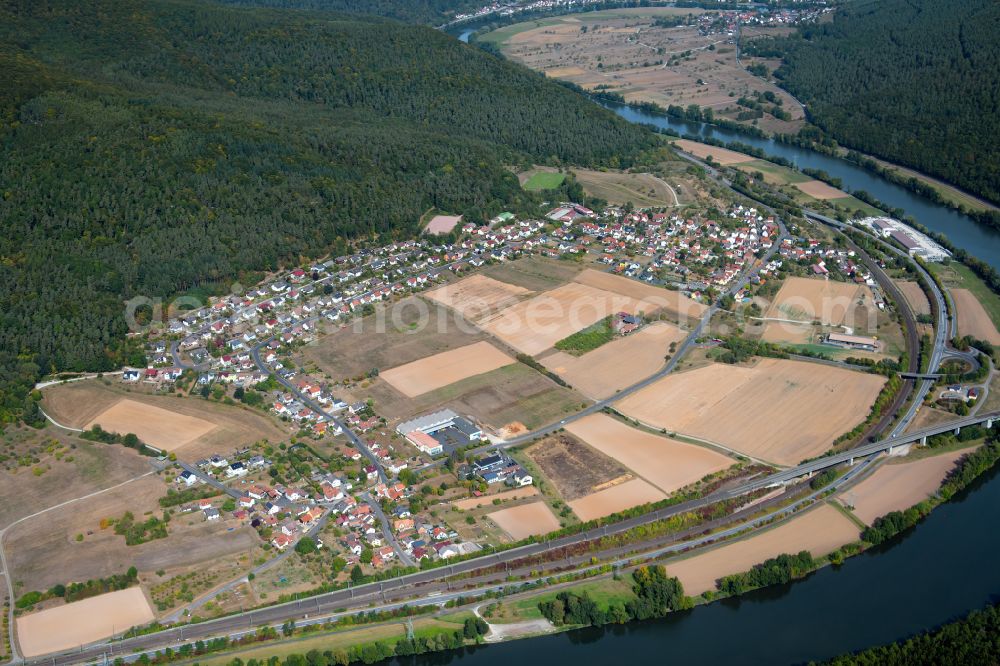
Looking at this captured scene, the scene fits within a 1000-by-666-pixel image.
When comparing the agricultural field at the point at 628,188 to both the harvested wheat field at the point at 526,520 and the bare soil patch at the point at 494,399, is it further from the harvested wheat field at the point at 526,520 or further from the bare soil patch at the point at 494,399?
the harvested wheat field at the point at 526,520

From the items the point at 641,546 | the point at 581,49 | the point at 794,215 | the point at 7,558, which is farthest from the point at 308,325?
the point at 581,49

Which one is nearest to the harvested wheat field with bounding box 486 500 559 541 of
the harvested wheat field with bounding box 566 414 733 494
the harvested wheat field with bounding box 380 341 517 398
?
the harvested wheat field with bounding box 566 414 733 494

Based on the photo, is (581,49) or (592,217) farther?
A: (581,49)

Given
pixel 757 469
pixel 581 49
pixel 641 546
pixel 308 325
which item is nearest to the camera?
pixel 641 546

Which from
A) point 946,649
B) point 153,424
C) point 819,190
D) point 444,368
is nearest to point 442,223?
point 444,368

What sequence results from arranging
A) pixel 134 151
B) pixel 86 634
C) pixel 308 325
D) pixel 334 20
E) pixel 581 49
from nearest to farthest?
pixel 86 634 < pixel 308 325 < pixel 134 151 < pixel 334 20 < pixel 581 49

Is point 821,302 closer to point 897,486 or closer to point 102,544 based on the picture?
point 897,486

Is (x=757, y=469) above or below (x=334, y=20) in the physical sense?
below

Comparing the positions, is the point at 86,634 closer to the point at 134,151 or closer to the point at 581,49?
A: the point at 134,151
